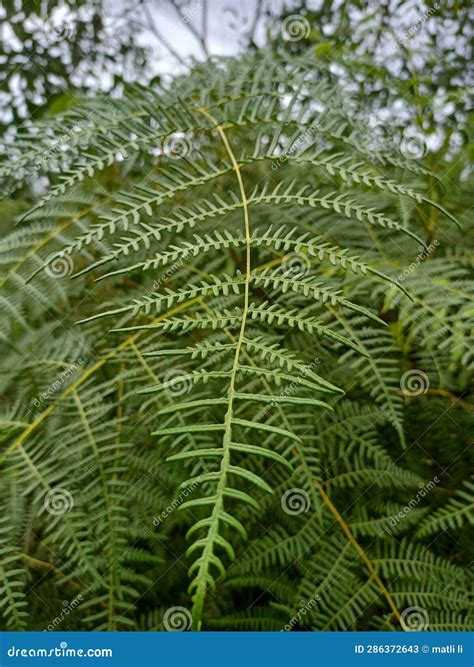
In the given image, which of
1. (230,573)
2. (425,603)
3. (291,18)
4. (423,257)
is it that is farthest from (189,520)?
(291,18)

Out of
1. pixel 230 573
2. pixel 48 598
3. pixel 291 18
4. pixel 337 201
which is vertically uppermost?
pixel 291 18

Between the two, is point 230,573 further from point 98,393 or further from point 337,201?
point 337,201

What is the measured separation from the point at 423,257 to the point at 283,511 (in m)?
0.31

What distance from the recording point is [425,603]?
57 centimetres

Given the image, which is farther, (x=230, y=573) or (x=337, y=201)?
(x=230, y=573)

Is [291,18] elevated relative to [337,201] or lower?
elevated

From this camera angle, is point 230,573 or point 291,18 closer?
point 230,573

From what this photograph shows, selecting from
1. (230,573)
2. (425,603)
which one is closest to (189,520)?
(230,573)

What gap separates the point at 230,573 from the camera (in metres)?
0.60
